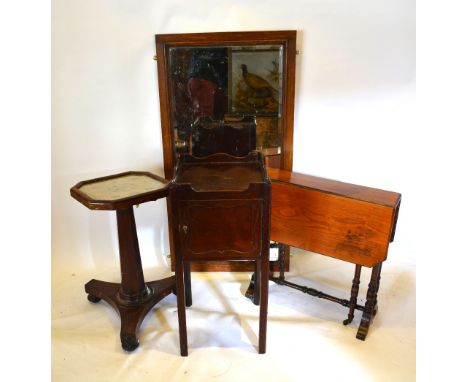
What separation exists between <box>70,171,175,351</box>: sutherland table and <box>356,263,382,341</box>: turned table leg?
110 centimetres

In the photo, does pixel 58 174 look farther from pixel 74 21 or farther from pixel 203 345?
pixel 203 345

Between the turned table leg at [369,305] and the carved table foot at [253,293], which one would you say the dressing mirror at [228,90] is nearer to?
the carved table foot at [253,293]

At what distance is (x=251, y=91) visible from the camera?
2.22m

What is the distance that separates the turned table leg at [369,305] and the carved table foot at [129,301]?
1103 millimetres

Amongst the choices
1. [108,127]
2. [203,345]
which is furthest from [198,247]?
[108,127]

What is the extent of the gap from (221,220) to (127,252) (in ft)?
2.42

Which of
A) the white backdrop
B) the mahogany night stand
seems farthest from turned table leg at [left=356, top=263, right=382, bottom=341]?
the white backdrop

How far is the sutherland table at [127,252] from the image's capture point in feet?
5.98

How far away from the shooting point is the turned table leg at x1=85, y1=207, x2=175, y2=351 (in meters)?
1.97

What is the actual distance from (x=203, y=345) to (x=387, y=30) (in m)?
2.03

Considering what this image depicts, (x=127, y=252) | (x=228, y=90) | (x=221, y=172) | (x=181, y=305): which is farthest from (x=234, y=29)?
(x=181, y=305)

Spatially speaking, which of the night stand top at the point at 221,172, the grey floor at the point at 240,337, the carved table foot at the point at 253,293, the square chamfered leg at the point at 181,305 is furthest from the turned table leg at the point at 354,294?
the square chamfered leg at the point at 181,305

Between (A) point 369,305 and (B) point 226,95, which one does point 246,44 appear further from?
(A) point 369,305

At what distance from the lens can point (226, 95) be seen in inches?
87.6
